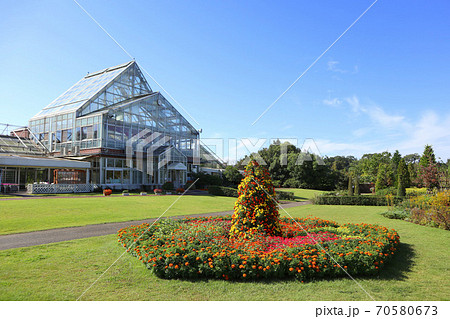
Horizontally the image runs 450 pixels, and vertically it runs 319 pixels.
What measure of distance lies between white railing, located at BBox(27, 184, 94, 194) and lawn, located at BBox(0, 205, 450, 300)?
70.0ft

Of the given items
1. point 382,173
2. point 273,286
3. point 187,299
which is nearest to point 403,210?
point 273,286

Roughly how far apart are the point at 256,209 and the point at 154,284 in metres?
3.66

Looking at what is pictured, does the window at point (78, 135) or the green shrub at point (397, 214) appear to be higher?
the window at point (78, 135)

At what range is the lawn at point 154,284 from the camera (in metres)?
4.96

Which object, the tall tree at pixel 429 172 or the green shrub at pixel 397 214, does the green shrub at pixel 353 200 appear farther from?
the green shrub at pixel 397 214

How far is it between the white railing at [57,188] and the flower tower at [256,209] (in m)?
24.8

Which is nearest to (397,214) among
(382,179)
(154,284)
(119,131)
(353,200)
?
(353,200)

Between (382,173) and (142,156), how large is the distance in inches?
1363

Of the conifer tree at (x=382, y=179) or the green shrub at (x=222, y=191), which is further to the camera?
the conifer tree at (x=382, y=179)

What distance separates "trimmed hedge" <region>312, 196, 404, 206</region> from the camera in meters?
22.8

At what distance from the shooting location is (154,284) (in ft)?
17.9

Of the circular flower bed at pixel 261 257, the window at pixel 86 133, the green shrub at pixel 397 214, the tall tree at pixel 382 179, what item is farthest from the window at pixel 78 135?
the tall tree at pixel 382 179

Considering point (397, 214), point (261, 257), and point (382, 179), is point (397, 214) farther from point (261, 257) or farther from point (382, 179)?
point (382, 179)

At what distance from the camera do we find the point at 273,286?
214 inches
